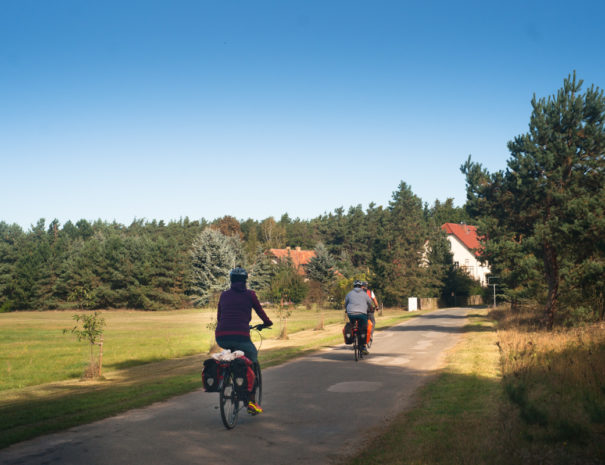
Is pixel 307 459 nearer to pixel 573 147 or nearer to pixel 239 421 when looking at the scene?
pixel 239 421

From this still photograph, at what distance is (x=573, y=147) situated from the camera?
19.7 m

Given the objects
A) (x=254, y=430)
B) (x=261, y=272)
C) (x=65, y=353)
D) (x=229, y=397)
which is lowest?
(x=65, y=353)

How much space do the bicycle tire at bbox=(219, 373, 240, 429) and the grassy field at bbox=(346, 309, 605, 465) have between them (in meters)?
1.95

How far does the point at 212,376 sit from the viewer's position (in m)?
6.93

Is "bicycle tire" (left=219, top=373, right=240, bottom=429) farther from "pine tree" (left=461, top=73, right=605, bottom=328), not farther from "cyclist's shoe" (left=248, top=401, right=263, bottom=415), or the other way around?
"pine tree" (left=461, top=73, right=605, bottom=328)

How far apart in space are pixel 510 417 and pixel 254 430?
345 centimetres

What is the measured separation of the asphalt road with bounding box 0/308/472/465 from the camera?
18.4 ft

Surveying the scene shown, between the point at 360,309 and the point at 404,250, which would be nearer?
the point at 360,309

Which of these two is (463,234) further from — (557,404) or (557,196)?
(557,404)

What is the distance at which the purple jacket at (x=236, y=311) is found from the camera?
24.2ft

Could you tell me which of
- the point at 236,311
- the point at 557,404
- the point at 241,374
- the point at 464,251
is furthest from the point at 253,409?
the point at 464,251

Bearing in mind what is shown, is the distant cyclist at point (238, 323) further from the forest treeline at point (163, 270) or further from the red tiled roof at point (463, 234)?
the red tiled roof at point (463, 234)

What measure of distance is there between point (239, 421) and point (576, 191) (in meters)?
16.8

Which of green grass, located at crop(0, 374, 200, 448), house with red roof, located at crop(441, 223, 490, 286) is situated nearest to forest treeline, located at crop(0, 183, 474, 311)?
house with red roof, located at crop(441, 223, 490, 286)
